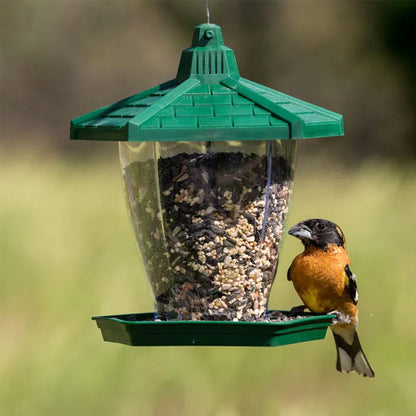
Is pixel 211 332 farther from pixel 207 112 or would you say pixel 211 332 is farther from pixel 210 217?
pixel 207 112

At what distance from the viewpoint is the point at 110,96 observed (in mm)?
16875

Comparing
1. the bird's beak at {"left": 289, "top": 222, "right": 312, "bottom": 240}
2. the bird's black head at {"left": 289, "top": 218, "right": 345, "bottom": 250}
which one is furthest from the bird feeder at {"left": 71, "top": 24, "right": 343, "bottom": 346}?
the bird's black head at {"left": 289, "top": 218, "right": 345, "bottom": 250}

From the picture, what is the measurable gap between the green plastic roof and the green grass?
3745mm

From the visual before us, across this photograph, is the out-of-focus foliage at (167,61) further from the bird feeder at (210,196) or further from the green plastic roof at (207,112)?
the green plastic roof at (207,112)

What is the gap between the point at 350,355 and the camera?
7250 mm

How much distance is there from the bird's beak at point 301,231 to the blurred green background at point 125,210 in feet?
9.58

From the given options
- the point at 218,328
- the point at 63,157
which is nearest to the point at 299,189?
the point at 63,157

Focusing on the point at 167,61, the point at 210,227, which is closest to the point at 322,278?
the point at 210,227

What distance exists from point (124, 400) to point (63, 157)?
654 centimetres

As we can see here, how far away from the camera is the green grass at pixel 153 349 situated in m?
8.60

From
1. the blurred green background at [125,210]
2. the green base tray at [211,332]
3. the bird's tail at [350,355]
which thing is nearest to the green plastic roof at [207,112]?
the green base tray at [211,332]

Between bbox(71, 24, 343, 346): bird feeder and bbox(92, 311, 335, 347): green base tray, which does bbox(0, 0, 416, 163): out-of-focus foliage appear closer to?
bbox(71, 24, 343, 346): bird feeder

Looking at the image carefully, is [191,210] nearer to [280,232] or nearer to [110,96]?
[280,232]

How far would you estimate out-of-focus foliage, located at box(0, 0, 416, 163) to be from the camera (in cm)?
1689
